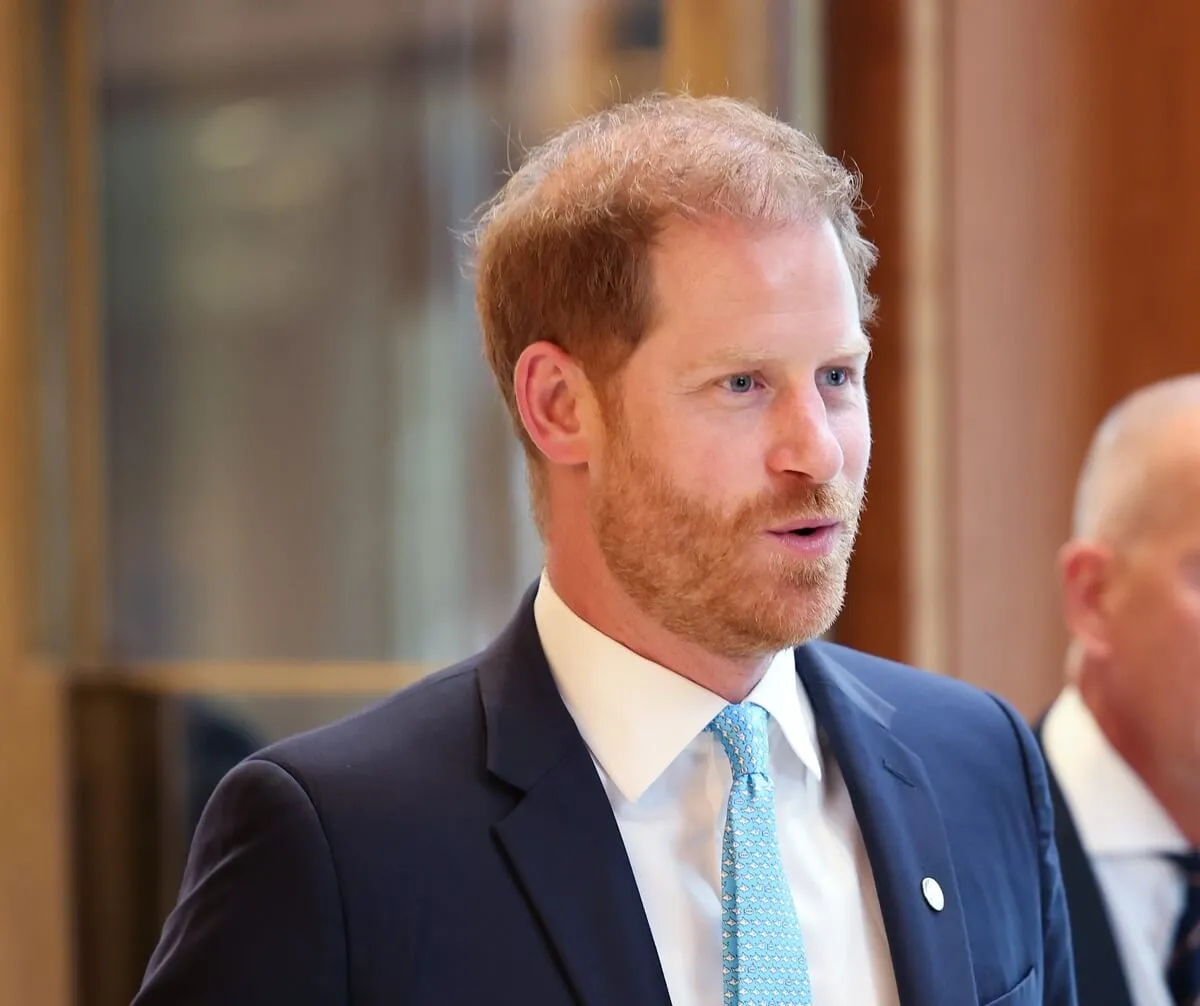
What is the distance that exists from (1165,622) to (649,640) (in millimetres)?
978

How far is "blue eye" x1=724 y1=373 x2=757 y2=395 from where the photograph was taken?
1.51 metres

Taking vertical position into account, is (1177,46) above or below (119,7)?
below

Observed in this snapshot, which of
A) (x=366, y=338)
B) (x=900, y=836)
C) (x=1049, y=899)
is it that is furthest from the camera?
(x=366, y=338)

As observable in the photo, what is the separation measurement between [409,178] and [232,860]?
2.71m

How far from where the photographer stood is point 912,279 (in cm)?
292

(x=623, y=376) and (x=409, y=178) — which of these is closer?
(x=623, y=376)

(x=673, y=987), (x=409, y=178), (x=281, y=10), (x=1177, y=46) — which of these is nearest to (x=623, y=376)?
(x=673, y=987)

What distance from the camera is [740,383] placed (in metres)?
1.51

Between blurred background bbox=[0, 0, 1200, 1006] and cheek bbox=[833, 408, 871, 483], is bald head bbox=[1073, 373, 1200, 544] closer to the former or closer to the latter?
blurred background bbox=[0, 0, 1200, 1006]

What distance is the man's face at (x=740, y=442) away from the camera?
150cm

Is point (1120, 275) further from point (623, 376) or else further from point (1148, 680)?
point (623, 376)

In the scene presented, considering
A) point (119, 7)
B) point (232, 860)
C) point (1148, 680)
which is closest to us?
point (232, 860)

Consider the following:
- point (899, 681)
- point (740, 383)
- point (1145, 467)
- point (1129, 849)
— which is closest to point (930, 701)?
point (899, 681)

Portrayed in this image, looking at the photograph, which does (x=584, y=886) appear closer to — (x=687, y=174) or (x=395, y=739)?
(x=395, y=739)
